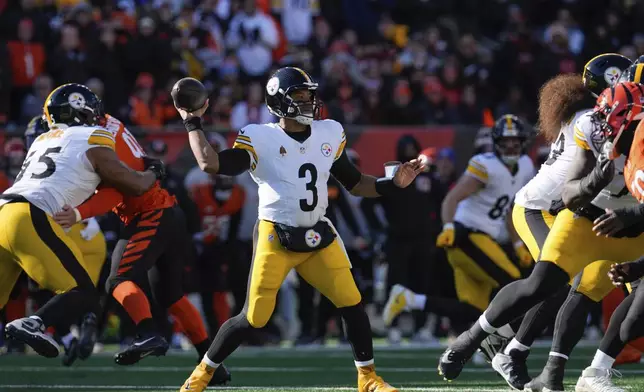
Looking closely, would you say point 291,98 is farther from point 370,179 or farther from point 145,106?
point 145,106

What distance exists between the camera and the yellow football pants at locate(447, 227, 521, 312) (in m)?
9.02

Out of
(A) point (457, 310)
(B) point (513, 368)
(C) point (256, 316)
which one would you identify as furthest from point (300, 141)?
(A) point (457, 310)

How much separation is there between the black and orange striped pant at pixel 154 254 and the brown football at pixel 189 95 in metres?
1.62

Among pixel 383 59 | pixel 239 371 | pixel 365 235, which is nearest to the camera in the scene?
pixel 239 371

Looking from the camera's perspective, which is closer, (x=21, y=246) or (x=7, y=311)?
(x=21, y=246)

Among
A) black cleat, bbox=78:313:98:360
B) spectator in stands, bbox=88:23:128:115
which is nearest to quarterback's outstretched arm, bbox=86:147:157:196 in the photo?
black cleat, bbox=78:313:98:360

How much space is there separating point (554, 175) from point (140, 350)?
2501 mm

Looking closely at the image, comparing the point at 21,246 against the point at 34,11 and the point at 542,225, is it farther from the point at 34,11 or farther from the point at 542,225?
the point at 34,11

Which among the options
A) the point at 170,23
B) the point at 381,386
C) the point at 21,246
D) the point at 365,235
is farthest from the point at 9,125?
the point at 381,386

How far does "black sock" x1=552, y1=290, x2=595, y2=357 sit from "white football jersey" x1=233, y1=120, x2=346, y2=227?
4.40 feet

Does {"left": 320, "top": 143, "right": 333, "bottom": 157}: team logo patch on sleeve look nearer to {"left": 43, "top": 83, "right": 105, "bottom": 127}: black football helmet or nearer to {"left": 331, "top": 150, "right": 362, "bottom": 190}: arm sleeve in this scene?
{"left": 331, "top": 150, "right": 362, "bottom": 190}: arm sleeve

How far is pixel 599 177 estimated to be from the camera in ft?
19.1

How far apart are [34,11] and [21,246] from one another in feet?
22.6

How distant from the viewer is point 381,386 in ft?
20.4
